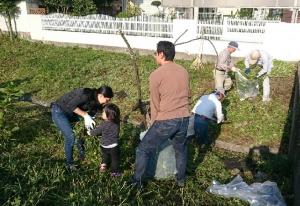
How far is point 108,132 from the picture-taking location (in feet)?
16.5

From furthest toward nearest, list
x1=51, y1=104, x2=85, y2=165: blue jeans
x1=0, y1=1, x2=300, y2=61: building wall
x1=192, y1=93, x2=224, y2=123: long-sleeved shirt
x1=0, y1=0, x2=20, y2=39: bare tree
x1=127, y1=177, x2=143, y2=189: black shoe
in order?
x1=0, y1=0, x2=20, y2=39: bare tree < x1=0, y1=1, x2=300, y2=61: building wall < x1=192, y1=93, x2=224, y2=123: long-sleeved shirt < x1=51, y1=104, x2=85, y2=165: blue jeans < x1=127, y1=177, x2=143, y2=189: black shoe

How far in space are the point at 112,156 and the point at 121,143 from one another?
1.19 meters

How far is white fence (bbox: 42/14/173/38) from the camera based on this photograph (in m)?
13.3

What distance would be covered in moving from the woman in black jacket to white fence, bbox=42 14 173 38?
27.8 ft

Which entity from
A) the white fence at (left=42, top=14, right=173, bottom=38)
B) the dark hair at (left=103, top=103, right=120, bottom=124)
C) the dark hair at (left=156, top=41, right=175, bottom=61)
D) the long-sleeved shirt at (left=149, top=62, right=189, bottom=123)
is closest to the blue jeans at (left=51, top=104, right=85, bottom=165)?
the dark hair at (left=103, top=103, right=120, bottom=124)

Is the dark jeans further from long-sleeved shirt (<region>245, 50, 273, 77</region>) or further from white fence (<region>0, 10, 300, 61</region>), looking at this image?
white fence (<region>0, 10, 300, 61</region>)

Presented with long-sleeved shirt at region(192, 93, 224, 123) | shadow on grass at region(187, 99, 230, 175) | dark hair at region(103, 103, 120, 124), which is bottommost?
shadow on grass at region(187, 99, 230, 175)

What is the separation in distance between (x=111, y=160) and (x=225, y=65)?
4.07 m

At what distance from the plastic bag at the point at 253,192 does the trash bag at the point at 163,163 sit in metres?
0.60

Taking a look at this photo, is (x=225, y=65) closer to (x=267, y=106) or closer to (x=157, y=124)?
(x=267, y=106)

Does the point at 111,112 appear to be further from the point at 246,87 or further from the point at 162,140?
the point at 246,87

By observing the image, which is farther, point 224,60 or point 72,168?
point 224,60

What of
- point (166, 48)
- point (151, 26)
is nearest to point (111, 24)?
point (151, 26)

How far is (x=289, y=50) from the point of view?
11172 mm
